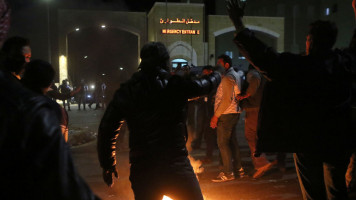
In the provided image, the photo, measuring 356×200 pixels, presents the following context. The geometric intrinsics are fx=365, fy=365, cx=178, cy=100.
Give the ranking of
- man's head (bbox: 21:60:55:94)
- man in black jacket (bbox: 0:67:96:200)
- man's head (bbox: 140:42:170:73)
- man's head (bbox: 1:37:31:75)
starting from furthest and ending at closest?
man's head (bbox: 1:37:31:75), man's head (bbox: 21:60:55:94), man's head (bbox: 140:42:170:73), man in black jacket (bbox: 0:67:96:200)

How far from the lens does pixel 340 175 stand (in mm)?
2949

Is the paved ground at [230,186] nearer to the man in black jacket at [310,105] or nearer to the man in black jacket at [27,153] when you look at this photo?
the man in black jacket at [310,105]

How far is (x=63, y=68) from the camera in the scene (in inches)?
1382

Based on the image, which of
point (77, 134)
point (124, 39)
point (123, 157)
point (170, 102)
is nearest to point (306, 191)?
point (170, 102)

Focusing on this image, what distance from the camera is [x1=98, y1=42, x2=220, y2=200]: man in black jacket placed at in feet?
8.96

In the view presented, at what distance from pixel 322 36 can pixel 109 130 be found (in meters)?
1.88

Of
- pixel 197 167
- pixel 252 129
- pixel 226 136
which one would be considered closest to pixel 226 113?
pixel 226 136

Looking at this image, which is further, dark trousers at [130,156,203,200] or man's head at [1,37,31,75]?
man's head at [1,37,31,75]

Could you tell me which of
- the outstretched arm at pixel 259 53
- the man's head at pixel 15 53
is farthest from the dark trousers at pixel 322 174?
the man's head at pixel 15 53

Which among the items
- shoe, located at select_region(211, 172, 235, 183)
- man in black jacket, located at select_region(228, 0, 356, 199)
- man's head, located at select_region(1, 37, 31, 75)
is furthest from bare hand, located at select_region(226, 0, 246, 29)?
shoe, located at select_region(211, 172, 235, 183)

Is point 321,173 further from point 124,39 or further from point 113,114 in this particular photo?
point 124,39

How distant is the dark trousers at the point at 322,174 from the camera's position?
2.90 metres

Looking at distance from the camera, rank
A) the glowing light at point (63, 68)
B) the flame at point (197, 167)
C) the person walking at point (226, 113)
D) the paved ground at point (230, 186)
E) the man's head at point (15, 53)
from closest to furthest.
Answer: the man's head at point (15, 53), the paved ground at point (230, 186), the person walking at point (226, 113), the flame at point (197, 167), the glowing light at point (63, 68)

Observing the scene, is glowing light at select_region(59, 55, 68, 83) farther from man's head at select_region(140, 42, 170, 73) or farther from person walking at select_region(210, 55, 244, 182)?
man's head at select_region(140, 42, 170, 73)
